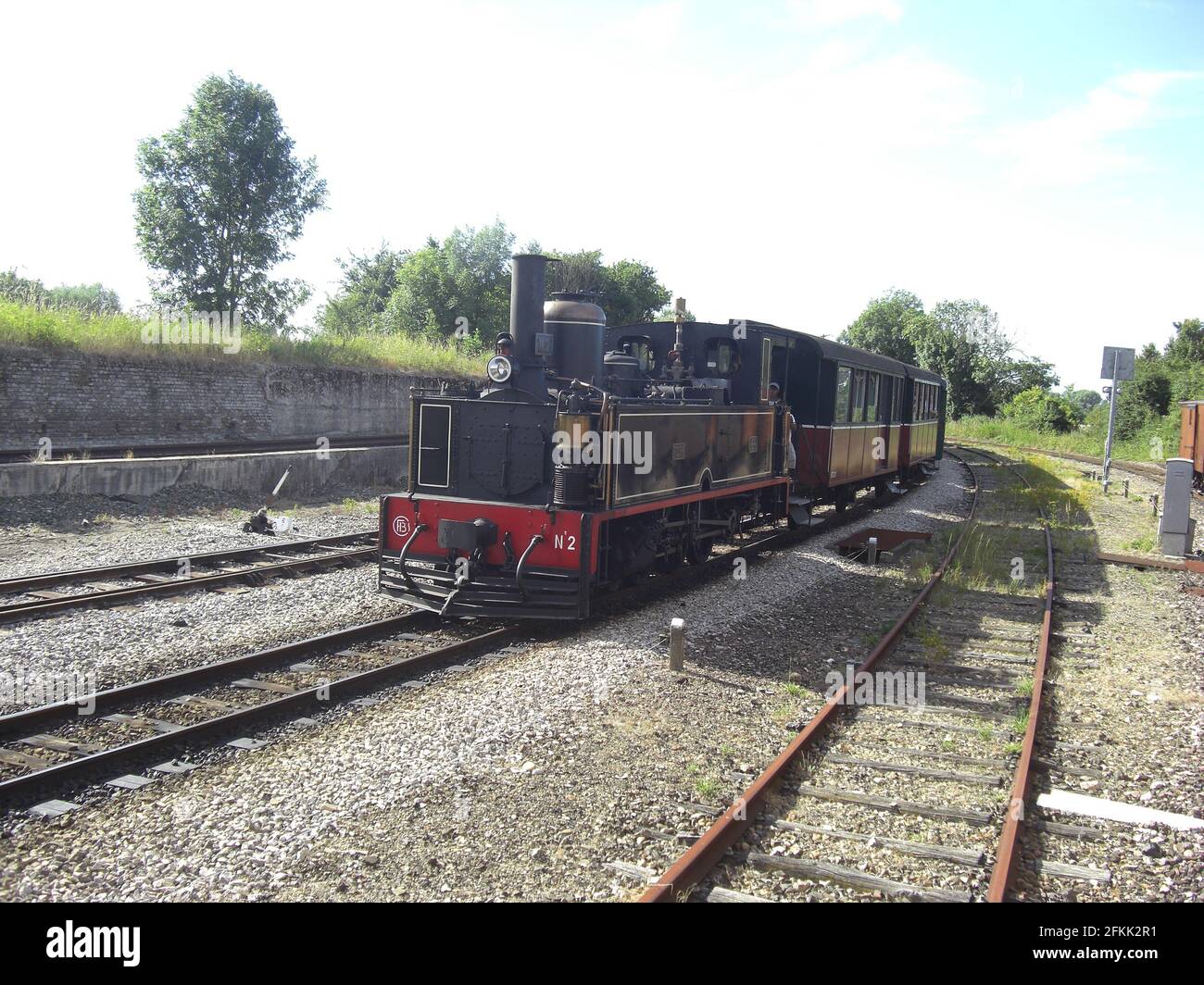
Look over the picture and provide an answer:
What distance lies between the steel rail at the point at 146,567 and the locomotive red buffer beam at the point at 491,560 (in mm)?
2814

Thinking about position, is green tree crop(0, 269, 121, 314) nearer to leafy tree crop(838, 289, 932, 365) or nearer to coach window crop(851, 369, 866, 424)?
coach window crop(851, 369, 866, 424)

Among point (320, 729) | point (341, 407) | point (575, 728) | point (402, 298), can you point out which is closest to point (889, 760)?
point (575, 728)

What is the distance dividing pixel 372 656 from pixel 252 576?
301 centimetres

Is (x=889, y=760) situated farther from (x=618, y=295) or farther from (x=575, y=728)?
(x=618, y=295)

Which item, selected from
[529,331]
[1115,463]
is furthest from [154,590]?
[1115,463]

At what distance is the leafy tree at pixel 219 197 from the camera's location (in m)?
26.5

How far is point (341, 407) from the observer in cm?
2431

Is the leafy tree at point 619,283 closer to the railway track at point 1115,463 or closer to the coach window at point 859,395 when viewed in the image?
the railway track at point 1115,463

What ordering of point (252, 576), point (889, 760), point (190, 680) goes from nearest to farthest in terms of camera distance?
point (889, 760), point (190, 680), point (252, 576)

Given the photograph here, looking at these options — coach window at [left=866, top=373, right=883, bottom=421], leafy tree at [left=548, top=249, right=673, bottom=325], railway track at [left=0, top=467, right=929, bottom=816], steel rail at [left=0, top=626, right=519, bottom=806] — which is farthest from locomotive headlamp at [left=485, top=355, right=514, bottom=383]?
leafy tree at [left=548, top=249, right=673, bottom=325]

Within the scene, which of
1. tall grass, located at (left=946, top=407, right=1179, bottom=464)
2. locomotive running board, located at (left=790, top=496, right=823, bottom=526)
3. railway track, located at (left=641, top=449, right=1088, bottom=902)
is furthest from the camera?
tall grass, located at (left=946, top=407, right=1179, bottom=464)

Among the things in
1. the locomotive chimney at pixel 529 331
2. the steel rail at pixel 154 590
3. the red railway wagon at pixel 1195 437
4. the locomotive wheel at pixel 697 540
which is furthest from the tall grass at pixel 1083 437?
the steel rail at pixel 154 590

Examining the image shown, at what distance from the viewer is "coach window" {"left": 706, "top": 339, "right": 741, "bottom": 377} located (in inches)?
471

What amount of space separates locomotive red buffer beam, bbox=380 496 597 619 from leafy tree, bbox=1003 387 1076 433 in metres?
44.9
